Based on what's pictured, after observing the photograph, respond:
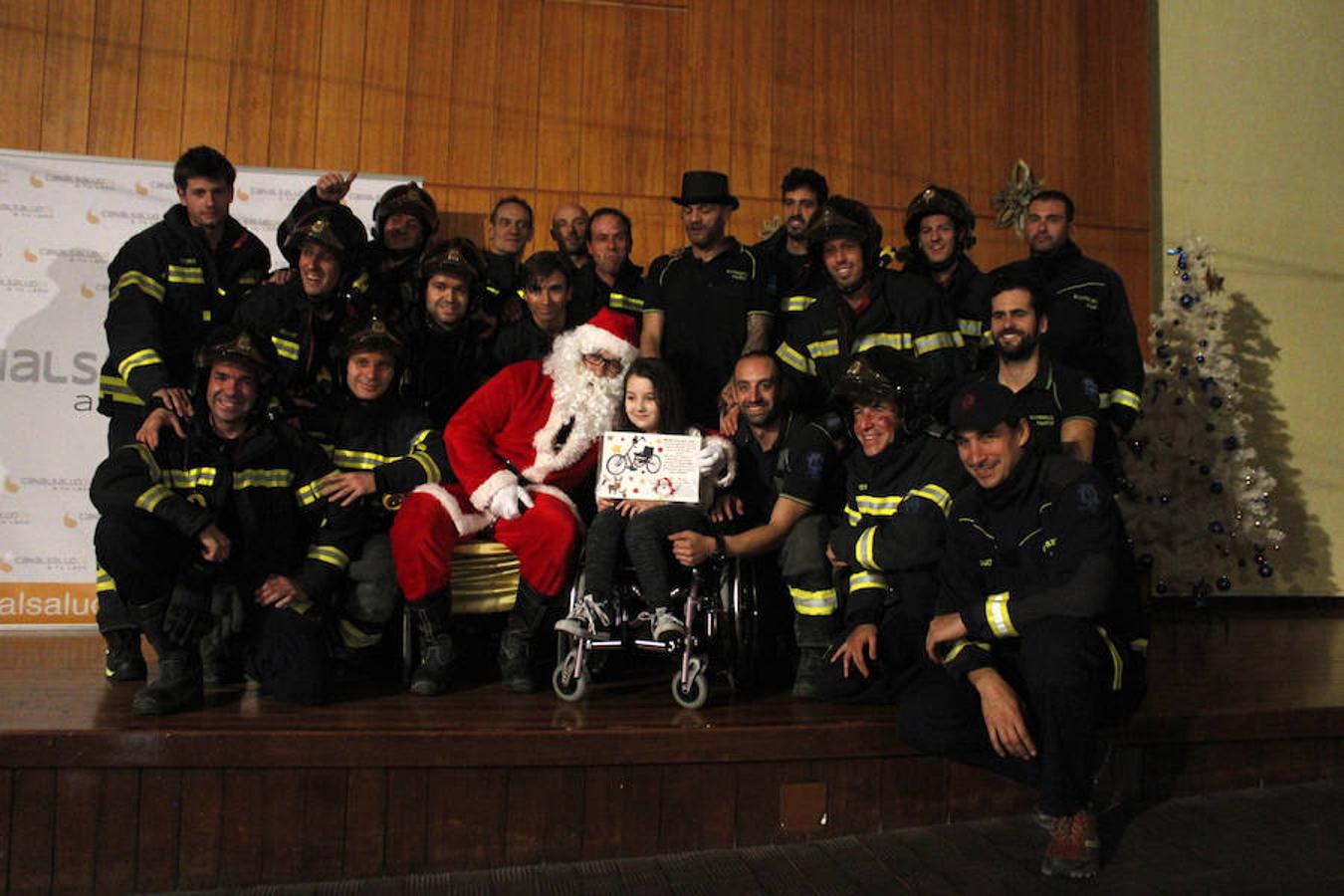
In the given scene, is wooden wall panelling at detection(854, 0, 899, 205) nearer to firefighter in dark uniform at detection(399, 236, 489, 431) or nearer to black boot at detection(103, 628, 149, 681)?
firefighter in dark uniform at detection(399, 236, 489, 431)

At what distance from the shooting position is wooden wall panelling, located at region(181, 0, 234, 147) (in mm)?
6031

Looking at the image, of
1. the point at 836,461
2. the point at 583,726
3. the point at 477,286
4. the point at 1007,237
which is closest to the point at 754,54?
the point at 1007,237

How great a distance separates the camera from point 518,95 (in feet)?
21.3

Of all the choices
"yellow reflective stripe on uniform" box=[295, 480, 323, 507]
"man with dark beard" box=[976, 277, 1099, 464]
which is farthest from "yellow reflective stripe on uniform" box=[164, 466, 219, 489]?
"man with dark beard" box=[976, 277, 1099, 464]

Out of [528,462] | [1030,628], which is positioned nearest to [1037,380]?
[1030,628]

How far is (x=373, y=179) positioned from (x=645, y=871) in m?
4.40

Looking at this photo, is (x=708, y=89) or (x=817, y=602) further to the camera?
(x=708, y=89)

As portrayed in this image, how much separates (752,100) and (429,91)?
2.06 meters

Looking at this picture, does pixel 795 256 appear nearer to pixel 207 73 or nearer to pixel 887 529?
pixel 887 529

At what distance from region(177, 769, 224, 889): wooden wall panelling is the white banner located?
293 cm

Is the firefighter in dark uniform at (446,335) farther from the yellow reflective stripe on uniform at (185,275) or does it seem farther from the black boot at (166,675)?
the black boot at (166,675)

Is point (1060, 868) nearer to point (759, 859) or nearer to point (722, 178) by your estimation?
point (759, 859)

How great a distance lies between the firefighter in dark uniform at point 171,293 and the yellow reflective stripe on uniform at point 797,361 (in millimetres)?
2284

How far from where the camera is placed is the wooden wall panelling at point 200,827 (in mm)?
2910
